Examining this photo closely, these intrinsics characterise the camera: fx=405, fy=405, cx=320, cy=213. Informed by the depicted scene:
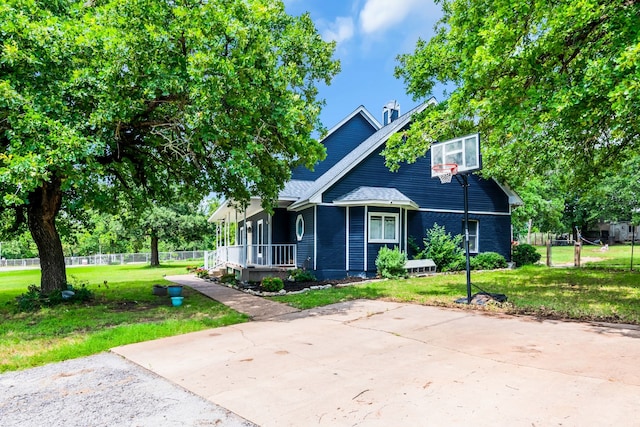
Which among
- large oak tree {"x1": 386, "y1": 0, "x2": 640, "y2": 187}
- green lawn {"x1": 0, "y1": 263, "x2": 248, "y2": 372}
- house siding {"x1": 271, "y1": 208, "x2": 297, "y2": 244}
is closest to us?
green lawn {"x1": 0, "y1": 263, "x2": 248, "y2": 372}

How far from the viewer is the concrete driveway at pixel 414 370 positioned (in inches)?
132

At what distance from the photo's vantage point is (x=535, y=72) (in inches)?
310

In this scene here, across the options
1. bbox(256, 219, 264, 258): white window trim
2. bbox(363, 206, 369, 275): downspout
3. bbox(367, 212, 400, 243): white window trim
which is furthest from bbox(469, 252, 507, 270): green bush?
bbox(256, 219, 264, 258): white window trim

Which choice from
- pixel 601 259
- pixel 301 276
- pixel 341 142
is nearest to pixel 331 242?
pixel 301 276

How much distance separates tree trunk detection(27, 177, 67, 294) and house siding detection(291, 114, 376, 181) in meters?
10.7

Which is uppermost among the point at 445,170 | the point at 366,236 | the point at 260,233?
the point at 445,170

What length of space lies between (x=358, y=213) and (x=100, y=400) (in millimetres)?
11861

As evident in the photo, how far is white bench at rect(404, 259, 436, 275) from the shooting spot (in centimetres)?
1509

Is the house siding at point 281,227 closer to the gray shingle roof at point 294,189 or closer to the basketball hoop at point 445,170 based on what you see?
the gray shingle roof at point 294,189

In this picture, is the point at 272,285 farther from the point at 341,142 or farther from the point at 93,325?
the point at 341,142

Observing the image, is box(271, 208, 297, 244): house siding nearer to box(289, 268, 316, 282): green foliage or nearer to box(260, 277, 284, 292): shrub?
box(289, 268, 316, 282): green foliage

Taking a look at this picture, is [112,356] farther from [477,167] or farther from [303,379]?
[477,167]

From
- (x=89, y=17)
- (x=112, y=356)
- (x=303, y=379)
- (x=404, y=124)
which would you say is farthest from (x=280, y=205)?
(x=303, y=379)

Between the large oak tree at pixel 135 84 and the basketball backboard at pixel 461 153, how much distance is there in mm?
2833
